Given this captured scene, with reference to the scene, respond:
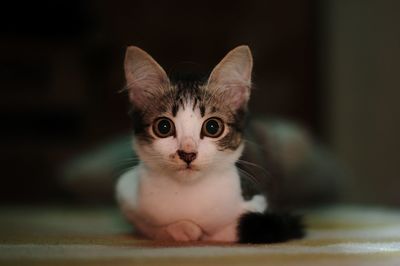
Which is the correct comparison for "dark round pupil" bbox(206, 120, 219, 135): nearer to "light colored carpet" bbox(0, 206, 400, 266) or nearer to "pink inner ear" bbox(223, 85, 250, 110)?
"pink inner ear" bbox(223, 85, 250, 110)

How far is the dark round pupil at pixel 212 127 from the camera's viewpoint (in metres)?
1.33

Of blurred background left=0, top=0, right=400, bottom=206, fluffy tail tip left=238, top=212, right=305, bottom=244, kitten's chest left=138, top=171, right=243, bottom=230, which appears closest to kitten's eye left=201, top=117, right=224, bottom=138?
kitten's chest left=138, top=171, right=243, bottom=230

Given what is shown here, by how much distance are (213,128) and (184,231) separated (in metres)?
0.27

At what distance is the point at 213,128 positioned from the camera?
52.6 inches

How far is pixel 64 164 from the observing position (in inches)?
109

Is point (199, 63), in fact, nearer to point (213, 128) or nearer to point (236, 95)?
point (236, 95)

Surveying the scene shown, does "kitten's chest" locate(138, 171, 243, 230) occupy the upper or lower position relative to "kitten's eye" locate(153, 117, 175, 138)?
lower

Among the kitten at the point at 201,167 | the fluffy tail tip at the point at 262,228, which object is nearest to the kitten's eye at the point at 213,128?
the kitten at the point at 201,167

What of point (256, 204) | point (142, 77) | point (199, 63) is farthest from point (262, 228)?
point (199, 63)

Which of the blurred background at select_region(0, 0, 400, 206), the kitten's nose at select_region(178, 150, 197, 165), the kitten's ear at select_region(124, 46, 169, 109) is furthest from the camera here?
the blurred background at select_region(0, 0, 400, 206)

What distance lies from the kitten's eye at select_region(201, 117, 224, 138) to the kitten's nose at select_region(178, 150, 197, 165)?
81 millimetres

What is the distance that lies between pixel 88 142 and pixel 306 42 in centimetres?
133

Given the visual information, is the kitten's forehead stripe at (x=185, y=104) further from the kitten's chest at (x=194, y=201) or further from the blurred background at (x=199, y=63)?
the blurred background at (x=199, y=63)

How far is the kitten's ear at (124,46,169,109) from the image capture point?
1.35 meters
